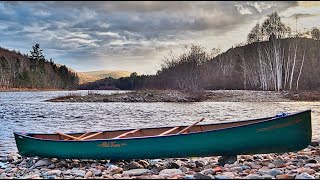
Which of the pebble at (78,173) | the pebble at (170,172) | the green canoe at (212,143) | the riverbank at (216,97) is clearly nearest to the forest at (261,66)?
the riverbank at (216,97)

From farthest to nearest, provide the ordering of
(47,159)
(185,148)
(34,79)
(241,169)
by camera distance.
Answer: (34,79), (47,159), (185,148), (241,169)

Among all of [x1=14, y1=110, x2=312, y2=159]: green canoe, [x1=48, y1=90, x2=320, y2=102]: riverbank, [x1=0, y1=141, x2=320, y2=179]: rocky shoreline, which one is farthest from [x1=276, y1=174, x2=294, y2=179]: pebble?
[x1=48, y1=90, x2=320, y2=102]: riverbank

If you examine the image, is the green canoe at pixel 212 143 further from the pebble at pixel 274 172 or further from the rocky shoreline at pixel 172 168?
the pebble at pixel 274 172

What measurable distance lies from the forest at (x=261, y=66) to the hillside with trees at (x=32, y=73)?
3808 cm

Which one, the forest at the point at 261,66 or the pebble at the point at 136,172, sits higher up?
the forest at the point at 261,66

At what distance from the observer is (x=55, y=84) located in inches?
4321

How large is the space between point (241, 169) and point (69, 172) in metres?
3.65

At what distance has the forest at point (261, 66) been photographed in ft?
160

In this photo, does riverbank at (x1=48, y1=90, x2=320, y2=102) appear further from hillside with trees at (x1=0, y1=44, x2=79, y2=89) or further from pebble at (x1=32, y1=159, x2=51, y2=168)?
hillside with trees at (x1=0, y1=44, x2=79, y2=89)

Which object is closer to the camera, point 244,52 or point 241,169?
point 241,169

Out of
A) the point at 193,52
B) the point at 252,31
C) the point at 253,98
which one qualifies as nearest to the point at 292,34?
the point at 252,31

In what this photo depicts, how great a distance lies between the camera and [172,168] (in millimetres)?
8609

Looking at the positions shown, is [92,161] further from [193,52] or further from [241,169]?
[193,52]

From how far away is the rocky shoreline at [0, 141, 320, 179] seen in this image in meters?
7.43
